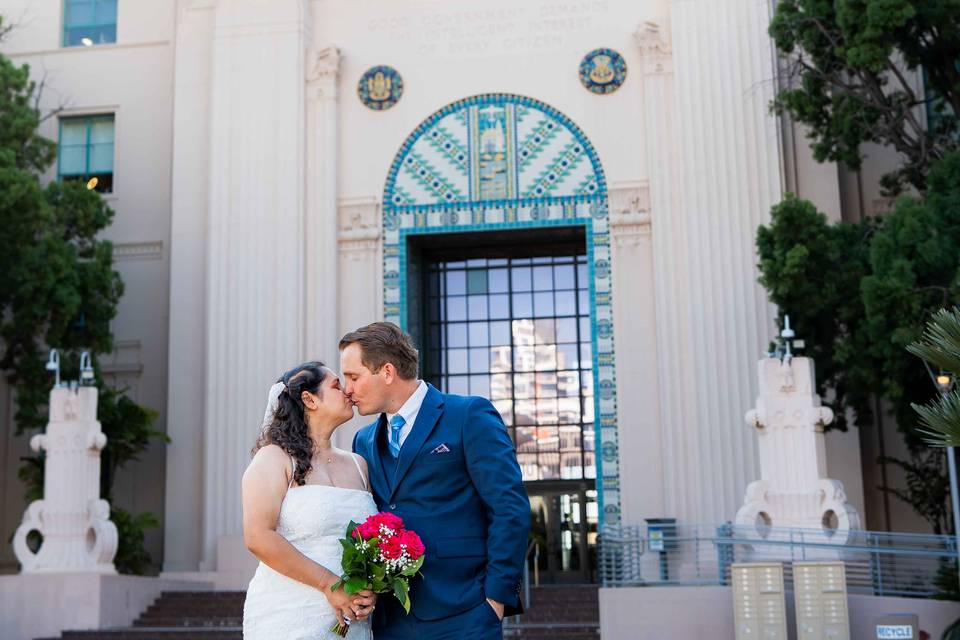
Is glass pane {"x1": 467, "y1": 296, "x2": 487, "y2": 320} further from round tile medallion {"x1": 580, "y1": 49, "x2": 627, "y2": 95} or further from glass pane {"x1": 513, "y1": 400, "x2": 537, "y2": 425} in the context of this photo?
round tile medallion {"x1": 580, "y1": 49, "x2": 627, "y2": 95}

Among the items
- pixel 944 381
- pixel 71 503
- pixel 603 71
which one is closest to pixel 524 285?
pixel 603 71

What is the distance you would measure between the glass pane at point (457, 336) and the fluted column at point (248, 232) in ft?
8.89

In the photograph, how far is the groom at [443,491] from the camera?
15.5 ft

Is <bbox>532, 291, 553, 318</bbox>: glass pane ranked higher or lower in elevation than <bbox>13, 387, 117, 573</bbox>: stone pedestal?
higher

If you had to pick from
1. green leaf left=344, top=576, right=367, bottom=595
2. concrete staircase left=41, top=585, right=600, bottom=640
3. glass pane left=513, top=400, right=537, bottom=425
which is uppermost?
glass pane left=513, top=400, right=537, bottom=425

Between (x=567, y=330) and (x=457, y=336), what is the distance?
1950mm

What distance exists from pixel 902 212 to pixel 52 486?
12172mm

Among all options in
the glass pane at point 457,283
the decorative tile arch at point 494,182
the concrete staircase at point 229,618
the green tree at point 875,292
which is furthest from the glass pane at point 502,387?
the green tree at point 875,292

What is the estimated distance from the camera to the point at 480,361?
22.9m

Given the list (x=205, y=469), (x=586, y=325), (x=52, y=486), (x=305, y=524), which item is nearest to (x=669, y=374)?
(x=586, y=325)

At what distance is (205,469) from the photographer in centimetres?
2170

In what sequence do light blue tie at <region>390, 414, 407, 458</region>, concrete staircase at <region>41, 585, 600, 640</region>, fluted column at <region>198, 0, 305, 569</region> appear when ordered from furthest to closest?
fluted column at <region>198, 0, 305, 569</region>
concrete staircase at <region>41, 585, 600, 640</region>
light blue tie at <region>390, 414, 407, 458</region>

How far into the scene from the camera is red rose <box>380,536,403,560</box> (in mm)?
4645

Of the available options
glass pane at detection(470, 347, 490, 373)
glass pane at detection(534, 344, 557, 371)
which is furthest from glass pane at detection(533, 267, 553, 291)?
glass pane at detection(470, 347, 490, 373)
